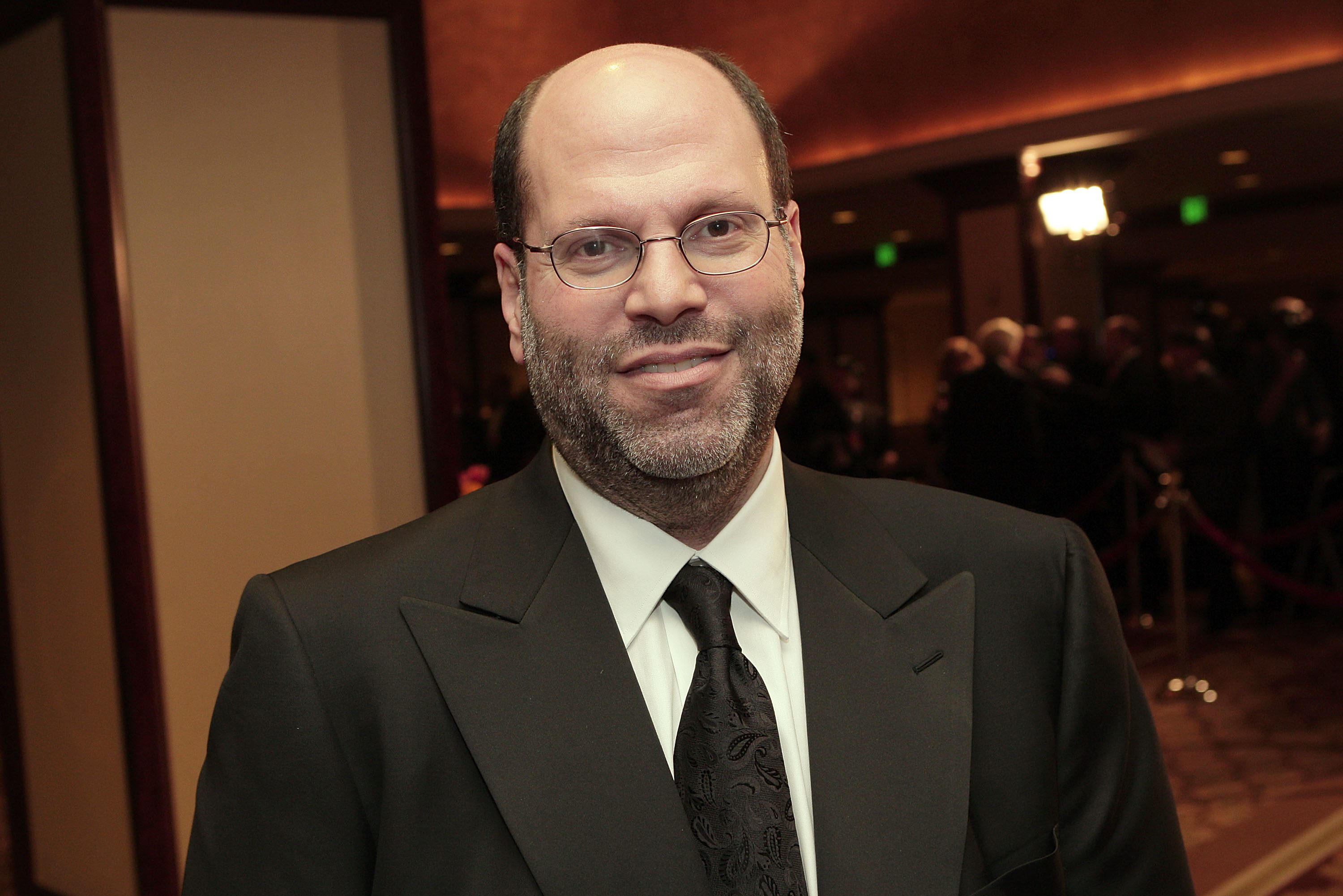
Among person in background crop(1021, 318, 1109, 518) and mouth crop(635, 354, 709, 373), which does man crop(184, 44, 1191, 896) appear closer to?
mouth crop(635, 354, 709, 373)

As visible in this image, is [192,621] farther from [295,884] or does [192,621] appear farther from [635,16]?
[635,16]

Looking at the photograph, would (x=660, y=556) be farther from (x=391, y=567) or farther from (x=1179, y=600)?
(x=1179, y=600)

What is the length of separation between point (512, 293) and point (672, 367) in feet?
0.79

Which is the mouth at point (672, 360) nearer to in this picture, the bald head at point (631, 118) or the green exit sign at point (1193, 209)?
the bald head at point (631, 118)

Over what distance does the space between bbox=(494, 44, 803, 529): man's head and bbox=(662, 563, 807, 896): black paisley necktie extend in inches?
7.5

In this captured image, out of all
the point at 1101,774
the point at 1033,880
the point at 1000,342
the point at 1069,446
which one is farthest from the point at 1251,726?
the point at 1033,880

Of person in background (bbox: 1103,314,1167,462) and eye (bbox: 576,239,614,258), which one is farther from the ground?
eye (bbox: 576,239,614,258)

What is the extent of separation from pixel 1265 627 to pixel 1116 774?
6.36 meters

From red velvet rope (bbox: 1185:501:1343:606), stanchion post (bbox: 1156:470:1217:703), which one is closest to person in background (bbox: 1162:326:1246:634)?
stanchion post (bbox: 1156:470:1217:703)

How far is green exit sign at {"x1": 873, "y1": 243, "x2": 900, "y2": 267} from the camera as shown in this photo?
1421 cm

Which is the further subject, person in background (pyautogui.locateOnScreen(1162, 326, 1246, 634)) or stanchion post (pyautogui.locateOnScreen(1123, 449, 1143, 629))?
person in background (pyautogui.locateOnScreen(1162, 326, 1246, 634))

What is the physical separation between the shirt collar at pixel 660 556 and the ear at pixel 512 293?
0.15 metres

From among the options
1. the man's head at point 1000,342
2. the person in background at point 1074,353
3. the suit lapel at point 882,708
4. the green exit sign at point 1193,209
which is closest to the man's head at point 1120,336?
the person in background at point 1074,353

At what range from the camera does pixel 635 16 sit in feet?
18.7
